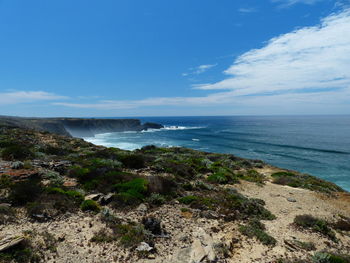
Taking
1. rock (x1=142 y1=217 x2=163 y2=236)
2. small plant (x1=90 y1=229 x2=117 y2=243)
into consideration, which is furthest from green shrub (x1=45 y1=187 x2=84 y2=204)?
rock (x1=142 y1=217 x2=163 y2=236)

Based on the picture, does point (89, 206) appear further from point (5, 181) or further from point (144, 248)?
point (5, 181)

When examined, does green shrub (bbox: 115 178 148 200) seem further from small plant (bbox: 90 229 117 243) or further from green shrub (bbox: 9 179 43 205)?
green shrub (bbox: 9 179 43 205)

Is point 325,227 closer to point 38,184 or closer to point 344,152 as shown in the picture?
point 38,184

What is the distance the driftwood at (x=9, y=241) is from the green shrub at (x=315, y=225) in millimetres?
11181

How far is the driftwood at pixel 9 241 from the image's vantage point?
5.46 meters

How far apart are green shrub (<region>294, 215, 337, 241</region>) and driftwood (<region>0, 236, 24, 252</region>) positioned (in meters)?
11.2

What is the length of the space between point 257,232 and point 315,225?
136 inches

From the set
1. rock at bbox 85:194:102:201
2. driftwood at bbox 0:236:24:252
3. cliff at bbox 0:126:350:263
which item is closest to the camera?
driftwood at bbox 0:236:24:252

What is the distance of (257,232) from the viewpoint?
803 centimetres

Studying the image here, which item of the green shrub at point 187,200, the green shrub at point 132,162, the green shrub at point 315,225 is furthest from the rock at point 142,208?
the green shrub at point 315,225

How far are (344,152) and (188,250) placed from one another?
185 ft

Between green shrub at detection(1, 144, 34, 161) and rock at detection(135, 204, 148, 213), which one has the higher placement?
green shrub at detection(1, 144, 34, 161)

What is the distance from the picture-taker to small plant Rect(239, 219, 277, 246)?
7559 mm

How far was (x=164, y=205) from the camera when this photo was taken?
32.2 feet
